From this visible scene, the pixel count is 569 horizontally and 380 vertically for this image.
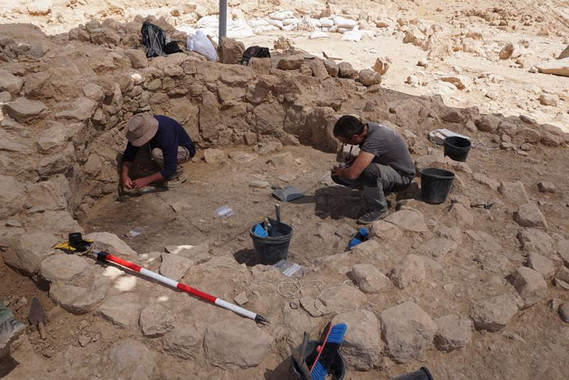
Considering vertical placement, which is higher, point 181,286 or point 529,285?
point 529,285

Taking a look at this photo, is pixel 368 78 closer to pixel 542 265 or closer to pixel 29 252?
pixel 542 265

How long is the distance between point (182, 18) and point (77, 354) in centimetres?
1366

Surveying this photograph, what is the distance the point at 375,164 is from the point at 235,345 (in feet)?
8.14

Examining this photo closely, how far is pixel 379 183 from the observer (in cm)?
451

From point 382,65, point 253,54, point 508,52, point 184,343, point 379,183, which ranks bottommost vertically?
point 382,65

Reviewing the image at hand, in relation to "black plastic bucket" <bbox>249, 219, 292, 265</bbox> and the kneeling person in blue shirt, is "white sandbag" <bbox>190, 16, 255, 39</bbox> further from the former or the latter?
"black plastic bucket" <bbox>249, 219, 292, 265</bbox>

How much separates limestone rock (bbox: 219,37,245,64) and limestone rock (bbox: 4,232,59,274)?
503 cm

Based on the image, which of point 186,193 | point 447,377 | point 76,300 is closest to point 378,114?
point 186,193

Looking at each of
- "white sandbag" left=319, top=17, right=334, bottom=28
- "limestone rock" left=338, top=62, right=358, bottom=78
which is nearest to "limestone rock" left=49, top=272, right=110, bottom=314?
"limestone rock" left=338, top=62, right=358, bottom=78

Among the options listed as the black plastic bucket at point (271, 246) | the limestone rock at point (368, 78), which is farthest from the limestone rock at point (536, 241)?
the limestone rock at point (368, 78)

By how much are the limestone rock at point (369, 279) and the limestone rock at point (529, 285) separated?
3.23 ft

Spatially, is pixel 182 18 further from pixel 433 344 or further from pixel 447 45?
pixel 433 344

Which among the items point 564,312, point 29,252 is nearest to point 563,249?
point 564,312

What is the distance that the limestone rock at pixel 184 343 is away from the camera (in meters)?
2.79
